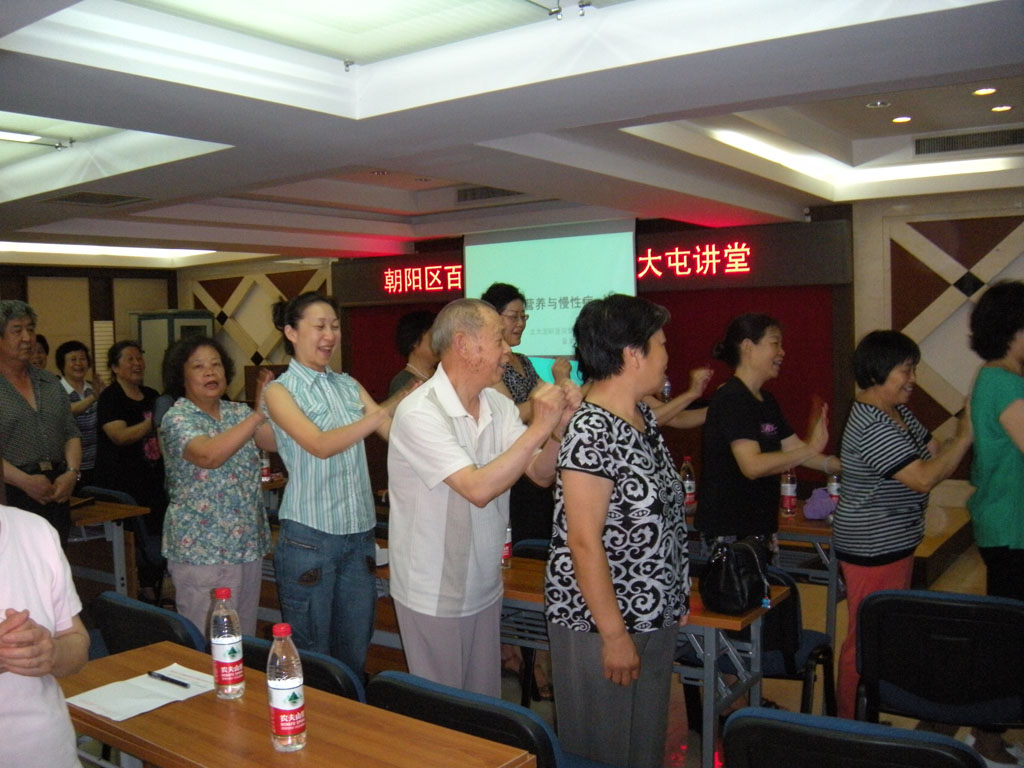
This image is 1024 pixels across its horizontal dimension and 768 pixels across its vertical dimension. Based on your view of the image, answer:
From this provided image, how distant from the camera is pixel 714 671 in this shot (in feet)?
9.36

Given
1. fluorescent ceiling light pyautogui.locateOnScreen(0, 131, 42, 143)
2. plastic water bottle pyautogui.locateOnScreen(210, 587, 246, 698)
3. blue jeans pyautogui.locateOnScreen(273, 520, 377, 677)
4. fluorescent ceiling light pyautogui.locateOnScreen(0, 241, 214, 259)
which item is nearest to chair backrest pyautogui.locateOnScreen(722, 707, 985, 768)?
plastic water bottle pyautogui.locateOnScreen(210, 587, 246, 698)

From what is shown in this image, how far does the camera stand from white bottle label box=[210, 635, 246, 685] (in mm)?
2061

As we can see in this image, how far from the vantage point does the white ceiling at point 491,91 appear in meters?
2.96

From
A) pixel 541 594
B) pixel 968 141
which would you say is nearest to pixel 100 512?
pixel 541 594

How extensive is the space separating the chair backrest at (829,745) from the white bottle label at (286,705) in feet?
2.72

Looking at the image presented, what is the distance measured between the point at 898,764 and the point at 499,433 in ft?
4.29

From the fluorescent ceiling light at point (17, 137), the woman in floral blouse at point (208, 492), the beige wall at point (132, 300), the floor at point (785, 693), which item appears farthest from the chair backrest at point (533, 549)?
the beige wall at point (132, 300)

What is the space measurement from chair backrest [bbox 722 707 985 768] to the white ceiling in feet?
6.65

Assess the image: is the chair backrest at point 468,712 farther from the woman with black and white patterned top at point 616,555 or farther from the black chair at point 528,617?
the black chair at point 528,617

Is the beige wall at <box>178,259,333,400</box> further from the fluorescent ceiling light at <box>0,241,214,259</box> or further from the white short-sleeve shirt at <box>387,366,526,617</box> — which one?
the white short-sleeve shirt at <box>387,366,526,617</box>

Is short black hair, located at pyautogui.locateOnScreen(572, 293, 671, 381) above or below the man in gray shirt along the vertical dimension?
above

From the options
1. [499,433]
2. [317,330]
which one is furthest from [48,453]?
[499,433]

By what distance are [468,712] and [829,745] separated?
0.70m

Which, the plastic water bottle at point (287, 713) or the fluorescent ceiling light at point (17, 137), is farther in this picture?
the fluorescent ceiling light at point (17, 137)
